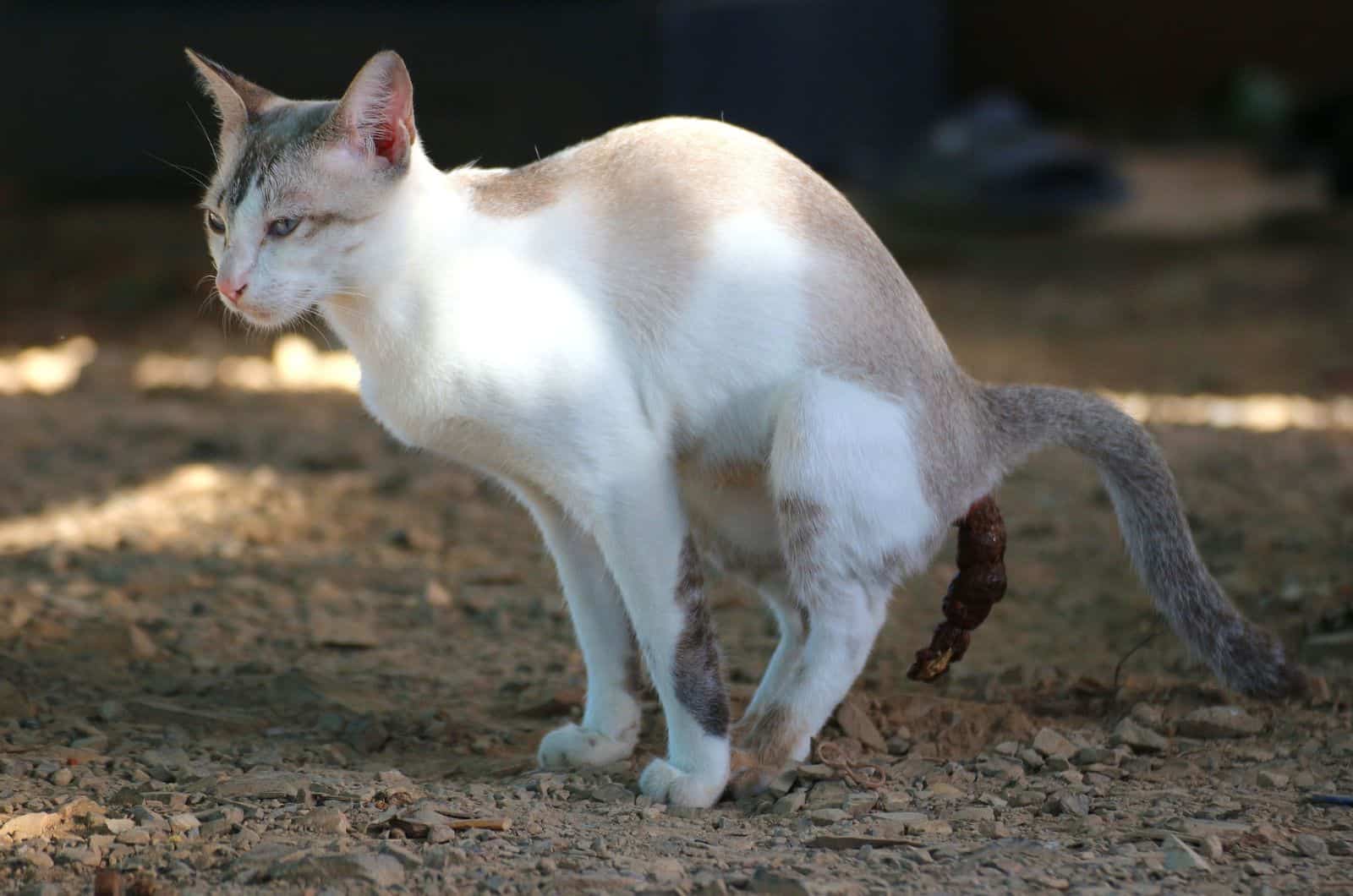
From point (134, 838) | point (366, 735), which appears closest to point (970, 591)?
point (366, 735)

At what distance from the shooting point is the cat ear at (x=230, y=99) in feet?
10.1

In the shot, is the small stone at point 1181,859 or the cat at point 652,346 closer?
the small stone at point 1181,859

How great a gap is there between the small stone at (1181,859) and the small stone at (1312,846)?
206 millimetres

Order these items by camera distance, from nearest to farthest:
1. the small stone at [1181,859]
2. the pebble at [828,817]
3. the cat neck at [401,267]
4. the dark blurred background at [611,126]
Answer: the small stone at [1181,859]
the pebble at [828,817]
the cat neck at [401,267]
the dark blurred background at [611,126]

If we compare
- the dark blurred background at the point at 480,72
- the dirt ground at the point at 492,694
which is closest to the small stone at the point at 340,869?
the dirt ground at the point at 492,694

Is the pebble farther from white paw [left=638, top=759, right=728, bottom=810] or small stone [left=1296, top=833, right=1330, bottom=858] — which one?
small stone [left=1296, top=833, right=1330, bottom=858]

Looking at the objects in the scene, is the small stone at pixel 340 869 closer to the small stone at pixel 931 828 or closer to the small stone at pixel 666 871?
the small stone at pixel 666 871

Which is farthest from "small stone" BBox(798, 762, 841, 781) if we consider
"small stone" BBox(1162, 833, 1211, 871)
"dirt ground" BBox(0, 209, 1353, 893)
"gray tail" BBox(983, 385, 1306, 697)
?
"gray tail" BBox(983, 385, 1306, 697)

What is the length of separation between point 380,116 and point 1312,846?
2119mm

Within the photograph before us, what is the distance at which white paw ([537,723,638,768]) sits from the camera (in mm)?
3240

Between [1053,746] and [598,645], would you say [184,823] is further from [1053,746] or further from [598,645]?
[1053,746]

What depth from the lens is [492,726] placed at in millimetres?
3602

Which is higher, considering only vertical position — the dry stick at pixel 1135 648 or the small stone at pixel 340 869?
the dry stick at pixel 1135 648

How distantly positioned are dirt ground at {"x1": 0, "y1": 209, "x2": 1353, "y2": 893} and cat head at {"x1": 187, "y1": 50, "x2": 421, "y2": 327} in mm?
952
